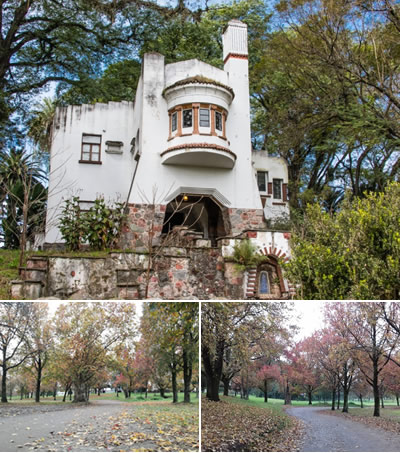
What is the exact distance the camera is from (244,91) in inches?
793

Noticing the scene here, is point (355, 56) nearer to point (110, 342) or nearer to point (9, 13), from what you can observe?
point (110, 342)

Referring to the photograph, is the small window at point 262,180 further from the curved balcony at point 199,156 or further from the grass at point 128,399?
the grass at point 128,399

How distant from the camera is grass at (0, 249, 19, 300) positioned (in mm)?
12303

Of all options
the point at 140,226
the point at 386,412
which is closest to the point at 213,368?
the point at 386,412

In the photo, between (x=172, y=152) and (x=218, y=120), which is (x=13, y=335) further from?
(x=218, y=120)

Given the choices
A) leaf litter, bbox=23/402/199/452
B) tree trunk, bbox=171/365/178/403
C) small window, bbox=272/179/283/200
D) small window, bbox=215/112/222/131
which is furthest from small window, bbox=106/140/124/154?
leaf litter, bbox=23/402/199/452

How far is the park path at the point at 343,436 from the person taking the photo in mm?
5441

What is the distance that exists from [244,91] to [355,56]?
475 centimetres

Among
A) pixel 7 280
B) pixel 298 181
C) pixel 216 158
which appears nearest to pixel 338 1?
pixel 216 158

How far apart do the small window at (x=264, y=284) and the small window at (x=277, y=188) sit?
346 inches

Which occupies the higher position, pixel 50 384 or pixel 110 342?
pixel 110 342

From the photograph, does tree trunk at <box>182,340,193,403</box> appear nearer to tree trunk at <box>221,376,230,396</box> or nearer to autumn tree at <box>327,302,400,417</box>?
tree trunk at <box>221,376,230,396</box>

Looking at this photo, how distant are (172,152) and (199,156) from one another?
101 centimetres

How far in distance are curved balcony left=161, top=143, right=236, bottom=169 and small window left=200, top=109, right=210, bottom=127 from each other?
96cm
